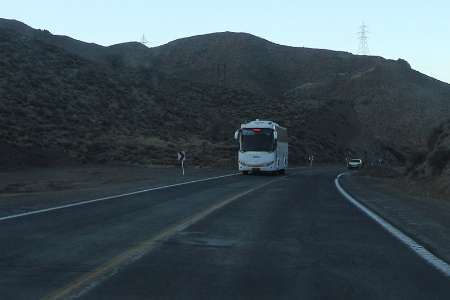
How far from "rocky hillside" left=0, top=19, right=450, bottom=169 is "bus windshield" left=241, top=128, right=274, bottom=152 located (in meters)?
15.1

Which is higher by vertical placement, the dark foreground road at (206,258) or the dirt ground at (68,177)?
the dark foreground road at (206,258)

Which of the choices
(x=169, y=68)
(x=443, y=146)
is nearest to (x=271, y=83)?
(x=169, y=68)

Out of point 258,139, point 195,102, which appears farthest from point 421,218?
point 195,102

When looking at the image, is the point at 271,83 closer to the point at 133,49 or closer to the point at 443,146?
the point at 133,49

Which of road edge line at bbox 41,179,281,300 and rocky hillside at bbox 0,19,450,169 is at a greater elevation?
rocky hillside at bbox 0,19,450,169

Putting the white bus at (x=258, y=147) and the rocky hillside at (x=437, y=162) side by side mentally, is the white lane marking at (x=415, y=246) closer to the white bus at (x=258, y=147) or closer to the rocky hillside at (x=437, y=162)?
the rocky hillside at (x=437, y=162)

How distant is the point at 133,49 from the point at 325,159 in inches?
4494

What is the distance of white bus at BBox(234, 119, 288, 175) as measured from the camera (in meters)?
46.4

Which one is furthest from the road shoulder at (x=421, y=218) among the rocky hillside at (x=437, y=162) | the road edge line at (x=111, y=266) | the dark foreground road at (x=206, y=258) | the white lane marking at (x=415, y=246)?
the rocky hillside at (x=437, y=162)

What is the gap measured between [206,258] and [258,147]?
36.7m

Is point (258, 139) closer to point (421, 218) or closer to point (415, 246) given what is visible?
point (421, 218)

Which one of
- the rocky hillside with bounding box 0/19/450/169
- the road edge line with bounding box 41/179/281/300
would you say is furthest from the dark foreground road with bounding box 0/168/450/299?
the rocky hillside with bounding box 0/19/450/169

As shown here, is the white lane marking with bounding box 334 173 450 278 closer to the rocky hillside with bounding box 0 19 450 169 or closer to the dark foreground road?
the dark foreground road

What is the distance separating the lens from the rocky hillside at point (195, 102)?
6334 centimetres
